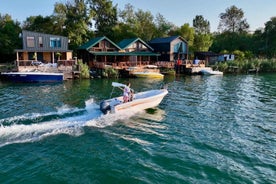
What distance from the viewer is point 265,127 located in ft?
45.5

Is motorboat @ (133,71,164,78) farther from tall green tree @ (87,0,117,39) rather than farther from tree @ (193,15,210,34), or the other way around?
tree @ (193,15,210,34)

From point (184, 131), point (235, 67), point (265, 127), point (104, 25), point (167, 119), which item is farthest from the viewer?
point (104, 25)

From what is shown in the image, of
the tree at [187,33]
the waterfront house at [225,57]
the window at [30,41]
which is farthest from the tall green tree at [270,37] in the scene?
the window at [30,41]

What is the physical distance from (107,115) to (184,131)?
13.7 feet

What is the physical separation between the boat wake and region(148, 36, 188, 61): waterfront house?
34946 mm

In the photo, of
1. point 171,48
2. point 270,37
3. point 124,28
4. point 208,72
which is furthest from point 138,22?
point 270,37

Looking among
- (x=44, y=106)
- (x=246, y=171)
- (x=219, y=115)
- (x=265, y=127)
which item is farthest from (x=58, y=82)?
(x=246, y=171)

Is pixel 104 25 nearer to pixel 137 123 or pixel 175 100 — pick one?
pixel 175 100

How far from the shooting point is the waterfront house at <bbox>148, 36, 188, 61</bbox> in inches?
1912

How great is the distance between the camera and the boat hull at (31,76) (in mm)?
30041

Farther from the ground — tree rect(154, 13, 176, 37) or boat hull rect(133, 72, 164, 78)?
tree rect(154, 13, 176, 37)

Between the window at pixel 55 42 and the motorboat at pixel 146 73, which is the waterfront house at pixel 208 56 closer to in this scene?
the motorboat at pixel 146 73

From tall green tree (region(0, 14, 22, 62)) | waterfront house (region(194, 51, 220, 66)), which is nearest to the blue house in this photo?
tall green tree (region(0, 14, 22, 62))

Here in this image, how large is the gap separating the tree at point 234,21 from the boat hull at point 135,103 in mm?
67776
